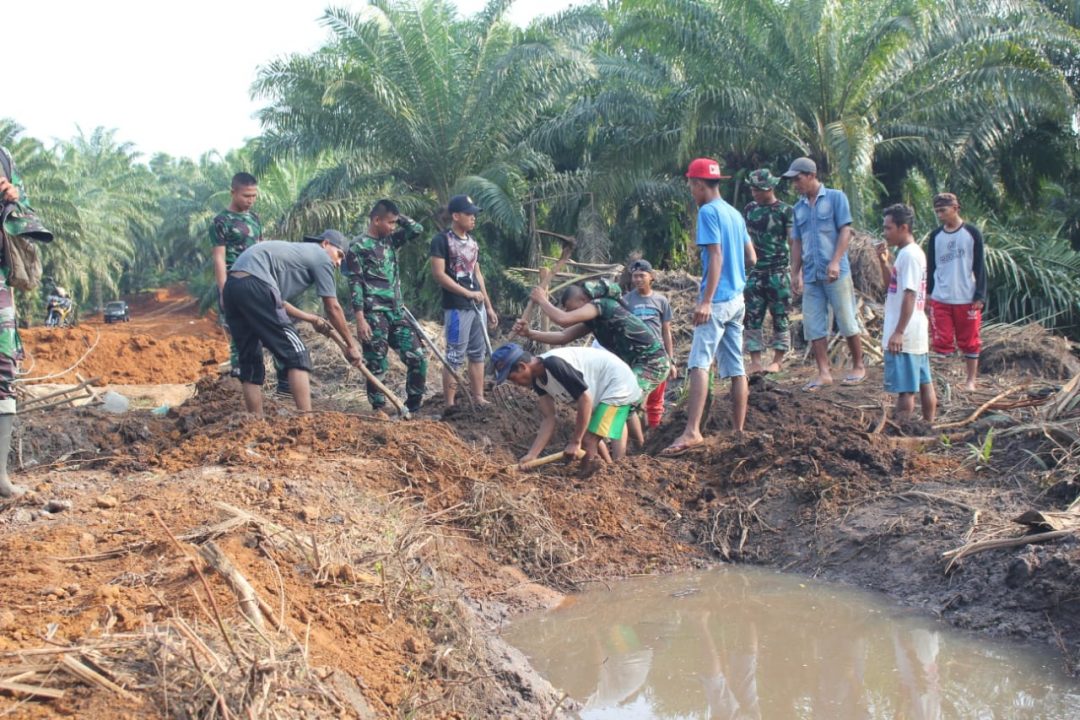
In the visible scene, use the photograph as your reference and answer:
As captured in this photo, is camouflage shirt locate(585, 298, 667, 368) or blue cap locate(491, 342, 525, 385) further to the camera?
camouflage shirt locate(585, 298, 667, 368)

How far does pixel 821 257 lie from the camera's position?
723 cm

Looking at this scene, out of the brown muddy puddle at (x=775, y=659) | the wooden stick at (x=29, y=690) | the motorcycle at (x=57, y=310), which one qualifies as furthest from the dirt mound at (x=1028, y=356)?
the motorcycle at (x=57, y=310)

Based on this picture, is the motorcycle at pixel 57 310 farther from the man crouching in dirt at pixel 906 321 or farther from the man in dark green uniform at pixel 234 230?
the man crouching in dirt at pixel 906 321

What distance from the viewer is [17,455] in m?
5.73

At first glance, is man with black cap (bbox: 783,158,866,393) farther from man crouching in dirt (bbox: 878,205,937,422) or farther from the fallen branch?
the fallen branch

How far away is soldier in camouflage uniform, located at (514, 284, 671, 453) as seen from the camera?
6133 millimetres

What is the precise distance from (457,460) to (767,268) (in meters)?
3.39

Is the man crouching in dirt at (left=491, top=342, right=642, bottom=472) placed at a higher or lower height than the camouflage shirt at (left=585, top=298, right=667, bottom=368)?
lower

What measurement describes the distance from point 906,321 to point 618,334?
179 centimetres

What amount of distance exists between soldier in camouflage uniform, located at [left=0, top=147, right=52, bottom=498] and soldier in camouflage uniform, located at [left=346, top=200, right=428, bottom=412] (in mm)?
2916

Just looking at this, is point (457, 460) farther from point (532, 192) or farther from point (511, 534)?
point (532, 192)

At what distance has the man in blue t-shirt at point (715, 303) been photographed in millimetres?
6215

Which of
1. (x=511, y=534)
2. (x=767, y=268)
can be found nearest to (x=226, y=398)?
(x=511, y=534)

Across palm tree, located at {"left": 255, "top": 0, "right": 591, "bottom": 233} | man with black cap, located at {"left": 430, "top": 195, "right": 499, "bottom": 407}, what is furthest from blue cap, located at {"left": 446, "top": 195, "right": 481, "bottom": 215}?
palm tree, located at {"left": 255, "top": 0, "right": 591, "bottom": 233}
